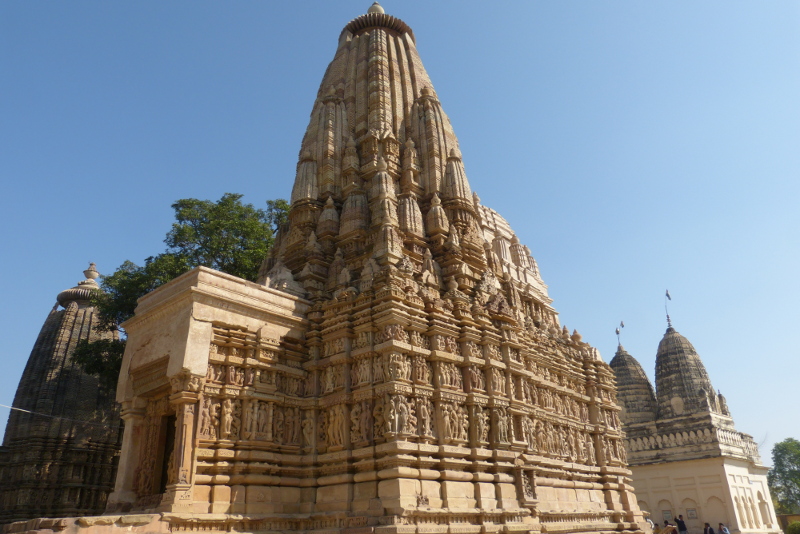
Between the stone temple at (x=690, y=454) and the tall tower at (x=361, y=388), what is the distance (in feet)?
49.3

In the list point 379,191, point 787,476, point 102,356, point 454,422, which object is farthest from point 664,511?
point 787,476

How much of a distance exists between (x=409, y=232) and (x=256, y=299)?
500cm

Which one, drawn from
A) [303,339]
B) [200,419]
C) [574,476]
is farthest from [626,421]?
[200,419]

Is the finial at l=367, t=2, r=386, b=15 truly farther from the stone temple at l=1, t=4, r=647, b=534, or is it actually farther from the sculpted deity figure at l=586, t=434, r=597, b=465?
the sculpted deity figure at l=586, t=434, r=597, b=465

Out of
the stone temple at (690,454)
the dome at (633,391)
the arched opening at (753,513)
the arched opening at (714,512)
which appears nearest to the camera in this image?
the arched opening at (714,512)

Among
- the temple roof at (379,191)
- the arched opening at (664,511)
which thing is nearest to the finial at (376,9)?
the temple roof at (379,191)

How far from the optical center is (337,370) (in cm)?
1375

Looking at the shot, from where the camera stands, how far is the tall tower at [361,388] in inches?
472

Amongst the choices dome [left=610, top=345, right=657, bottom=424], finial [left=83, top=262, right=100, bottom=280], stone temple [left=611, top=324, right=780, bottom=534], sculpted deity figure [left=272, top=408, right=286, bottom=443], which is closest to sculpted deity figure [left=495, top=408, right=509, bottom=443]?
sculpted deity figure [left=272, top=408, right=286, bottom=443]

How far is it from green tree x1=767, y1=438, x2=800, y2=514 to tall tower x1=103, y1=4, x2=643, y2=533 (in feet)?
186

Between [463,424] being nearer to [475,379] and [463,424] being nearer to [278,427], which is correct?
[475,379]

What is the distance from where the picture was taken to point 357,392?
13.1 meters

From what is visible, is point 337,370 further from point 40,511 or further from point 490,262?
point 40,511

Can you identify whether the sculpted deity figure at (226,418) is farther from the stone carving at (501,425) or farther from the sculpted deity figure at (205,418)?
the stone carving at (501,425)
